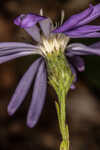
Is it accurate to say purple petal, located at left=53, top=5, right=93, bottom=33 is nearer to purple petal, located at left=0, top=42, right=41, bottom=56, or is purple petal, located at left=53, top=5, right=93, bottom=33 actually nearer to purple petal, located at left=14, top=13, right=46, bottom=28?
purple petal, located at left=14, top=13, right=46, bottom=28

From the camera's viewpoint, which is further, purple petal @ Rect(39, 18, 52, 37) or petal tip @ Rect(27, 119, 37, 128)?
petal tip @ Rect(27, 119, 37, 128)

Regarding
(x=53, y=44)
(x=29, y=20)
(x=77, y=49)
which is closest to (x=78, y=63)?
(x=77, y=49)

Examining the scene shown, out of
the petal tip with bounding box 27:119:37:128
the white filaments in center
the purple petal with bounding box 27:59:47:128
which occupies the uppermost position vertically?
the white filaments in center

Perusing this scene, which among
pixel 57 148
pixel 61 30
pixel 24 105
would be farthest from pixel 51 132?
pixel 61 30

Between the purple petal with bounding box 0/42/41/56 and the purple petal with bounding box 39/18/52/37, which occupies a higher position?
the purple petal with bounding box 39/18/52/37

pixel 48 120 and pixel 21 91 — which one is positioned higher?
pixel 21 91

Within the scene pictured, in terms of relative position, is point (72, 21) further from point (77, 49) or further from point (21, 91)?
point (21, 91)

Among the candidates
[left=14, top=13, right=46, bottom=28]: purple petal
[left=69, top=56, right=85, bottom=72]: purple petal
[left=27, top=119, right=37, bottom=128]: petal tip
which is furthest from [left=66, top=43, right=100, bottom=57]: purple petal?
[left=14, top=13, right=46, bottom=28]: purple petal

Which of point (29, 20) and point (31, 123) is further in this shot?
point (31, 123)

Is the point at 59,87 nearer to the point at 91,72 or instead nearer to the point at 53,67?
the point at 53,67
